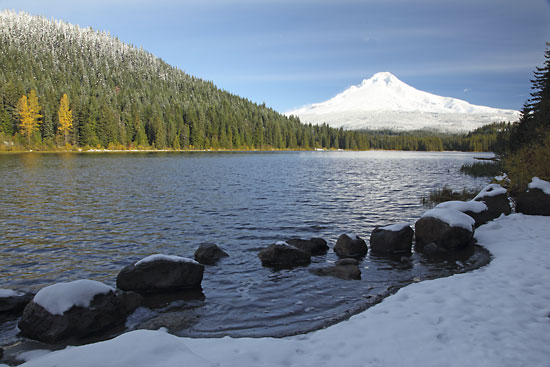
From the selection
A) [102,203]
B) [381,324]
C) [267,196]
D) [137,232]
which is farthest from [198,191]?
[381,324]

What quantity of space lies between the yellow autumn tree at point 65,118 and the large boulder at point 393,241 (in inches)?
4624

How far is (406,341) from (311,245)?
8514mm

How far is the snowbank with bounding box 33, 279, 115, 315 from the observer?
26.6ft

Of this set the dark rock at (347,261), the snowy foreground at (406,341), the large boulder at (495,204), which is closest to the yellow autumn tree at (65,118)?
the dark rock at (347,261)

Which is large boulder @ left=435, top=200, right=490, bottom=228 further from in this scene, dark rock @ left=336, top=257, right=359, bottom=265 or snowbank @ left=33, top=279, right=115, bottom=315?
snowbank @ left=33, top=279, right=115, bottom=315

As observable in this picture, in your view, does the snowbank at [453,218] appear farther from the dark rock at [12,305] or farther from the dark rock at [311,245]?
the dark rock at [12,305]

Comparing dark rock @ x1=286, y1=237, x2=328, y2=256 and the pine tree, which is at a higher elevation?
the pine tree

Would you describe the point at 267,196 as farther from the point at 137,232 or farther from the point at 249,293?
the point at 249,293

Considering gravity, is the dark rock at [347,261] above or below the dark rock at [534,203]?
below

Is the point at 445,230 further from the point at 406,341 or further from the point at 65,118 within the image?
the point at 65,118

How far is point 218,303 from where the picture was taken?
1019 centimetres

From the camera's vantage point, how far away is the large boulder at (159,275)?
10789 mm

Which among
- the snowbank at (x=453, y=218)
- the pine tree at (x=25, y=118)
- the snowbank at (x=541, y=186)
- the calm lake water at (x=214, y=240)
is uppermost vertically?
the pine tree at (x=25, y=118)

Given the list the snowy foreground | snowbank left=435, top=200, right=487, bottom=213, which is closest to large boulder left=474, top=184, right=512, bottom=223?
snowbank left=435, top=200, right=487, bottom=213
